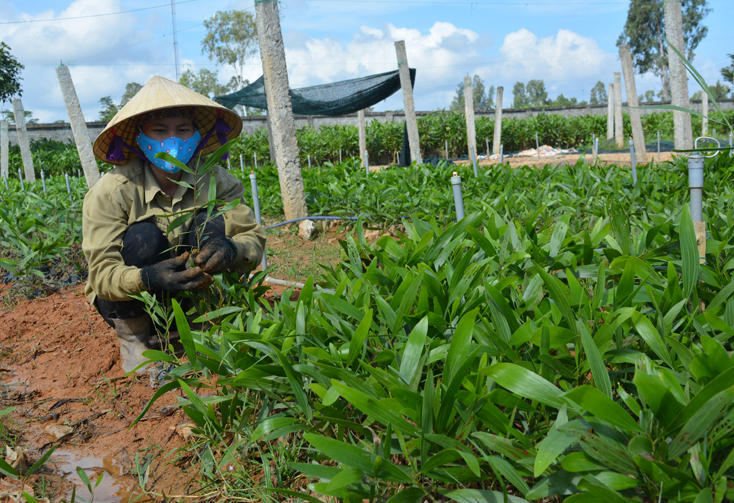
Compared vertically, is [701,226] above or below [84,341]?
above

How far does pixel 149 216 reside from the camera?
7.47 feet

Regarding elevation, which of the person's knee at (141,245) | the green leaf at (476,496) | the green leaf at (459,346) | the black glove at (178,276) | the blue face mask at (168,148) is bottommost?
the green leaf at (476,496)

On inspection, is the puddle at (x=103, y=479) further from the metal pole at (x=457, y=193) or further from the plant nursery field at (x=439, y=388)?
the metal pole at (x=457, y=193)

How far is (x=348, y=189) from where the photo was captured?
4949 mm

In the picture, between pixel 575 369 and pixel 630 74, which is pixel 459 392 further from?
pixel 630 74

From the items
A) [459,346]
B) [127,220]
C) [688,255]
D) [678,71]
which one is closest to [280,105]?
[127,220]

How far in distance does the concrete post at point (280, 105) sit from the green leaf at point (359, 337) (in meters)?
4.27

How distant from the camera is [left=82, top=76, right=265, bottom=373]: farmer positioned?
6.61 feet

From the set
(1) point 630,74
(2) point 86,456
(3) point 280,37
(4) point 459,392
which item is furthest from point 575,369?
(1) point 630,74

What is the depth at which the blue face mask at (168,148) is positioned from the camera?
212 cm

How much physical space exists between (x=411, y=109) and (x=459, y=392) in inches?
322

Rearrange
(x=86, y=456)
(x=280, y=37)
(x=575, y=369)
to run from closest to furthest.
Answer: (x=575, y=369) → (x=86, y=456) → (x=280, y=37)

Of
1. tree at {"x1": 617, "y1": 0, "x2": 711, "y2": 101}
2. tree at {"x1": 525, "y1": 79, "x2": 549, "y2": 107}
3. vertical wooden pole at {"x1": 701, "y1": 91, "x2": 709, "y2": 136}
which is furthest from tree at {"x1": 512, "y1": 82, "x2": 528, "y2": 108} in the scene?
vertical wooden pole at {"x1": 701, "y1": 91, "x2": 709, "y2": 136}

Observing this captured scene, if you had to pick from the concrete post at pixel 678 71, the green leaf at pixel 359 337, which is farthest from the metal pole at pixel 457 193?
the concrete post at pixel 678 71
